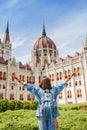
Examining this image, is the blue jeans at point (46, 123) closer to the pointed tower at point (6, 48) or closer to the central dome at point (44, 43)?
the central dome at point (44, 43)

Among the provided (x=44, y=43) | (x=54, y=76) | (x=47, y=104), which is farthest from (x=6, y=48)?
(x=47, y=104)

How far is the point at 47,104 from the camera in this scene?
436 centimetres

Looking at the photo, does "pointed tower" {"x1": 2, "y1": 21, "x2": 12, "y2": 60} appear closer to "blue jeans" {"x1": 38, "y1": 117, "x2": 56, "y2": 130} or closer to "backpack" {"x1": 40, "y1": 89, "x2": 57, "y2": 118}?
"backpack" {"x1": 40, "y1": 89, "x2": 57, "y2": 118}

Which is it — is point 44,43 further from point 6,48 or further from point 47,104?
point 47,104

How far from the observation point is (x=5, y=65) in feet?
135

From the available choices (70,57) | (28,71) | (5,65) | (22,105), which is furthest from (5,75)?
(22,105)

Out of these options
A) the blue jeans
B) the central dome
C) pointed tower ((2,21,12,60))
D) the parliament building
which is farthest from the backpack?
pointed tower ((2,21,12,60))

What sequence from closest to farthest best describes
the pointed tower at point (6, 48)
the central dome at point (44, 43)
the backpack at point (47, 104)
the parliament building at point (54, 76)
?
the backpack at point (47, 104) → the parliament building at point (54, 76) → the central dome at point (44, 43) → the pointed tower at point (6, 48)

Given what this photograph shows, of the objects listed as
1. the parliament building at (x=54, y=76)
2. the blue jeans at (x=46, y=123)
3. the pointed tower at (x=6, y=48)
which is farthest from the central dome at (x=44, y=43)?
the blue jeans at (x=46, y=123)

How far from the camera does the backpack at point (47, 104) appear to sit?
4.26 meters

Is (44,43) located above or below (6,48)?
below

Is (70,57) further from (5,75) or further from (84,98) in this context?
(5,75)

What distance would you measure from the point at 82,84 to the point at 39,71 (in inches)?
525

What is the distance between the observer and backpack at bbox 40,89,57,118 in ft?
14.0
